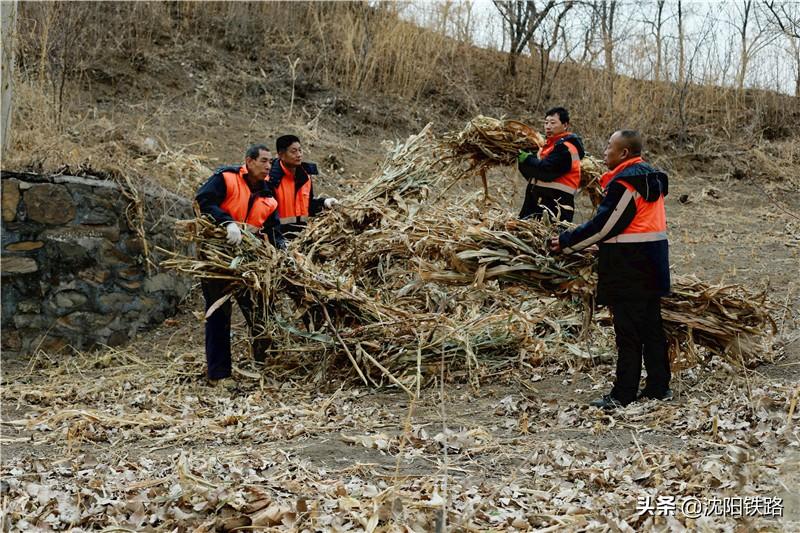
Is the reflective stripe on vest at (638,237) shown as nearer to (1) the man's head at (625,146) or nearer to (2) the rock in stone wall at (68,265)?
(1) the man's head at (625,146)

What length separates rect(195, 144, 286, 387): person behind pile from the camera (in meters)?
5.58

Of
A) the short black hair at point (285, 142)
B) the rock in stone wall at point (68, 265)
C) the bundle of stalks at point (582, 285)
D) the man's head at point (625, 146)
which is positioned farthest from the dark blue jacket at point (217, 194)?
the man's head at point (625, 146)

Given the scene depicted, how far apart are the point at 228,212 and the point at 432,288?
162 centimetres

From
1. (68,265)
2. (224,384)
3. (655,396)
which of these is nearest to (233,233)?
(224,384)

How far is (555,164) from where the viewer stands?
243 inches

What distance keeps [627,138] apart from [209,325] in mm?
2946

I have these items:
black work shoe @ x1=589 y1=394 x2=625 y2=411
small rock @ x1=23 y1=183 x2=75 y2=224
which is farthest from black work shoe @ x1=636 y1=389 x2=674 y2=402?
small rock @ x1=23 y1=183 x2=75 y2=224

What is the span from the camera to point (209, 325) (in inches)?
223

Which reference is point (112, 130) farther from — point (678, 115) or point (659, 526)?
point (678, 115)

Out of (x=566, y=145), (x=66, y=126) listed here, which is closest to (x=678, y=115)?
(x=566, y=145)

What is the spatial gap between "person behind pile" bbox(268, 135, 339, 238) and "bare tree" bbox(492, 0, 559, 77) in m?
8.50

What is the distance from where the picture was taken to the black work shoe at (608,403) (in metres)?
4.64

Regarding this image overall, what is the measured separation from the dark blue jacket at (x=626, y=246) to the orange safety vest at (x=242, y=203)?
221 centimetres

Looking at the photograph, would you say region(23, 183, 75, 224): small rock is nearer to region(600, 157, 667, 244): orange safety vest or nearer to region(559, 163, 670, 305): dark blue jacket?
region(559, 163, 670, 305): dark blue jacket
